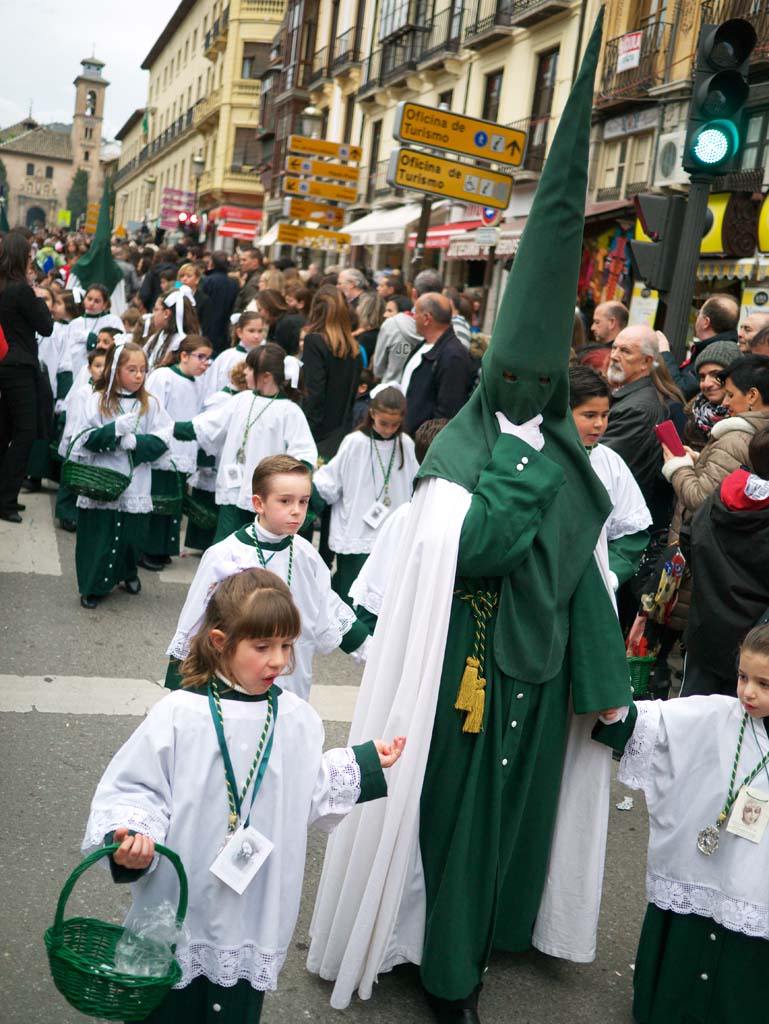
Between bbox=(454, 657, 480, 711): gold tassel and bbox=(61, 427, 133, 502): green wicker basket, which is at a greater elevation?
bbox=(454, 657, 480, 711): gold tassel

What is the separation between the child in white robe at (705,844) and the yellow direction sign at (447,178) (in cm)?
735

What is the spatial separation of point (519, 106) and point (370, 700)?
2226 centimetres

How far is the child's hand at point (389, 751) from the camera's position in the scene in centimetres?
289

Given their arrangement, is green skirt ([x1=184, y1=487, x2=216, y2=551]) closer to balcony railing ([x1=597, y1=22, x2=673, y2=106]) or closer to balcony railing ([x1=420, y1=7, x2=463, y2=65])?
balcony railing ([x1=597, y1=22, x2=673, y2=106])

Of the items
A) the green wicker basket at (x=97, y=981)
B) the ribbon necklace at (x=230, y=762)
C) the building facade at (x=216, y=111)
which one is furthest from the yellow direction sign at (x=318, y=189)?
the building facade at (x=216, y=111)

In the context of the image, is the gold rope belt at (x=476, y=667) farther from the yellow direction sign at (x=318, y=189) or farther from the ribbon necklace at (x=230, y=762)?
the yellow direction sign at (x=318, y=189)

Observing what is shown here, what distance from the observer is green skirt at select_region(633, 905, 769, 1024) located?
10.8 feet

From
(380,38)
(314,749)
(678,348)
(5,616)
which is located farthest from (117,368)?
(380,38)

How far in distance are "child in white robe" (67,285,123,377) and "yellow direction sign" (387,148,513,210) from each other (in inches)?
114

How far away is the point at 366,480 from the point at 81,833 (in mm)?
2962

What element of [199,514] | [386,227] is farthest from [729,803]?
[386,227]

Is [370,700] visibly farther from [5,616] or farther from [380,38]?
[380,38]

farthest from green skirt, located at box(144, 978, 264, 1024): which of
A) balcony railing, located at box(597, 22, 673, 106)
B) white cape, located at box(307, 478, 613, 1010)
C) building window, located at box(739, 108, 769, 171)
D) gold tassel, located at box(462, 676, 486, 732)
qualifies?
balcony railing, located at box(597, 22, 673, 106)

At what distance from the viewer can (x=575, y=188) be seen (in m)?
3.20
